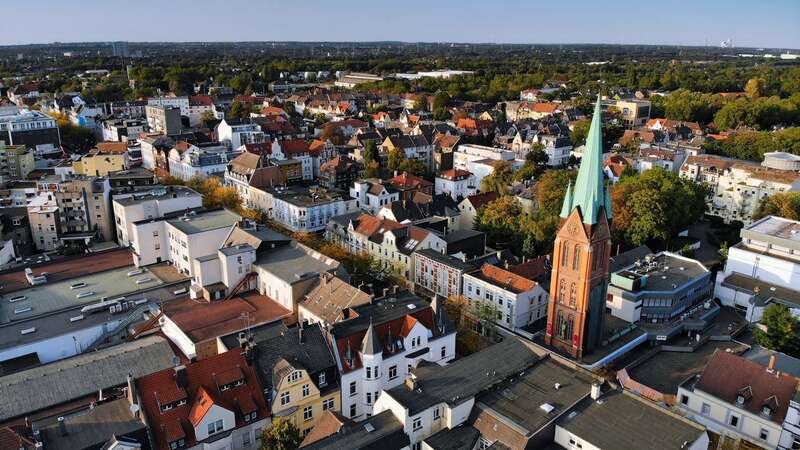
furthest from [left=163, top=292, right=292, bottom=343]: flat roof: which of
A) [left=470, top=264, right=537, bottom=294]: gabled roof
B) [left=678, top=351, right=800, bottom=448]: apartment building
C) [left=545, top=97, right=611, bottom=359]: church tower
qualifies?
[left=678, top=351, right=800, bottom=448]: apartment building

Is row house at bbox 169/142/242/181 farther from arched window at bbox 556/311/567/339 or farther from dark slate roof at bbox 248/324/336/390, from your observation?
arched window at bbox 556/311/567/339

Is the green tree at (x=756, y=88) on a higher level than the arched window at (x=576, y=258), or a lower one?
higher

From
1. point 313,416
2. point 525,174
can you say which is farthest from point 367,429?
point 525,174

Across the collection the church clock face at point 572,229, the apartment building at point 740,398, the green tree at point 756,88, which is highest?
the green tree at point 756,88

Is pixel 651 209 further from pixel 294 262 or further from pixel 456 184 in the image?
pixel 294 262

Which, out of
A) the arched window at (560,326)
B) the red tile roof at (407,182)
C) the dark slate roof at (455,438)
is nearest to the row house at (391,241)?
the red tile roof at (407,182)

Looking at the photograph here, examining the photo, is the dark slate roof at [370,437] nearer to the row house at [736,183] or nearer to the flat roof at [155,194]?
the flat roof at [155,194]

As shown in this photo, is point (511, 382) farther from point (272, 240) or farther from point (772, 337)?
point (272, 240)

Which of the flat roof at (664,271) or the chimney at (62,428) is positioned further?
the flat roof at (664,271)
